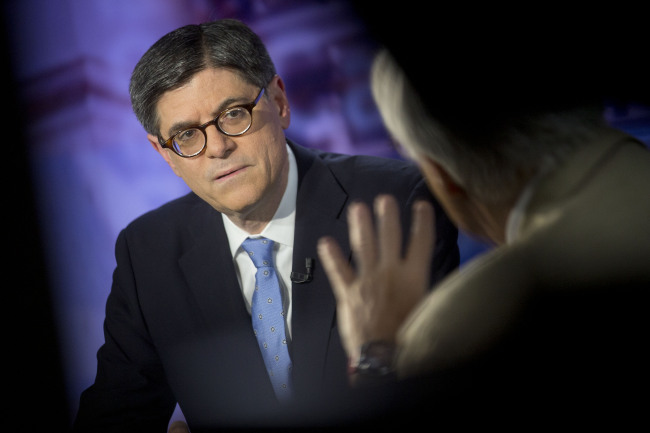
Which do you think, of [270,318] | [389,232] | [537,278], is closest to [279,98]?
[270,318]

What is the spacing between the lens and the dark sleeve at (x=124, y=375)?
1648 millimetres

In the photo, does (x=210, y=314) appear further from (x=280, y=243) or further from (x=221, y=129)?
(x=221, y=129)

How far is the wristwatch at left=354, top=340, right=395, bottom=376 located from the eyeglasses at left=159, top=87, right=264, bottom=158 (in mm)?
656

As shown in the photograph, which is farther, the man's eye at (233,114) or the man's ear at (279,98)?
the man's ear at (279,98)

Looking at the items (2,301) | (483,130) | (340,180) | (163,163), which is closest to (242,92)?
(340,180)

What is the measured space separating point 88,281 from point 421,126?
142cm

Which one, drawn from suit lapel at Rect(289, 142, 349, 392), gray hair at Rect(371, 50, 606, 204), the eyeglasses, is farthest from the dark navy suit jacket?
gray hair at Rect(371, 50, 606, 204)

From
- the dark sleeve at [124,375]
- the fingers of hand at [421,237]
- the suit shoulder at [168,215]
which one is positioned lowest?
the dark sleeve at [124,375]

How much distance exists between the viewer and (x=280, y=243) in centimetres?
159

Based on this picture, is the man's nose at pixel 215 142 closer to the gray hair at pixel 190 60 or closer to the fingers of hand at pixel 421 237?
the gray hair at pixel 190 60

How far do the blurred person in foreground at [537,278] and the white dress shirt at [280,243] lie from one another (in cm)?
59

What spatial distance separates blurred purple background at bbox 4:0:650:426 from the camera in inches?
70.2

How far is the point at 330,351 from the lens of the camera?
152 cm

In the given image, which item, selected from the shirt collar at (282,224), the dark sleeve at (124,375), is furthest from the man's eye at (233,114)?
the dark sleeve at (124,375)
